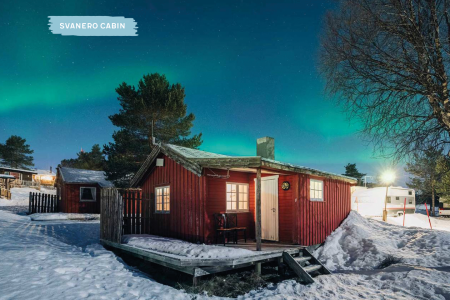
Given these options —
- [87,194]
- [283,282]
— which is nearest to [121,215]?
[283,282]

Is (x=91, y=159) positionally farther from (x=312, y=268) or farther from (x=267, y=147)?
(x=312, y=268)

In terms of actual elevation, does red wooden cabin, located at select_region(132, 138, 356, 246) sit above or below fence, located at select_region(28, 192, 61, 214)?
above

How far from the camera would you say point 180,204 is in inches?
425

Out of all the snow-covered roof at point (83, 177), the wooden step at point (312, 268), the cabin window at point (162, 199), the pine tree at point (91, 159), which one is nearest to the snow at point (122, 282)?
the wooden step at point (312, 268)

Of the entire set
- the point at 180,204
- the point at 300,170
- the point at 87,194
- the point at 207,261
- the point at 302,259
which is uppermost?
the point at 300,170

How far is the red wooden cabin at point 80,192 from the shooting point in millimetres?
25406

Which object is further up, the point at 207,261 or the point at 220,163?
the point at 220,163

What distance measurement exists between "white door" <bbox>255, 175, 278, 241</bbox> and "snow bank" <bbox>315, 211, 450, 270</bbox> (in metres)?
1.84

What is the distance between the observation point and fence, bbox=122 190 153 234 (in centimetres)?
1158

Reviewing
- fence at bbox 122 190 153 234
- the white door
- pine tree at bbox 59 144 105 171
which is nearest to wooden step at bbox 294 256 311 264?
the white door

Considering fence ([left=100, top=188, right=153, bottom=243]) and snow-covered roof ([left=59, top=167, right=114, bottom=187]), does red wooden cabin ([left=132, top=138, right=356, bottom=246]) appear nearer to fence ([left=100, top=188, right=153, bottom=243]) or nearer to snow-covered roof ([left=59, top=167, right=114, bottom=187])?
fence ([left=100, top=188, right=153, bottom=243])

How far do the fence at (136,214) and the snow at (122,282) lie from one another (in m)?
2.41

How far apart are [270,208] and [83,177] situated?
69.7 feet

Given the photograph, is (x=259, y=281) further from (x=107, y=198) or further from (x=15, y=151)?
(x=15, y=151)
